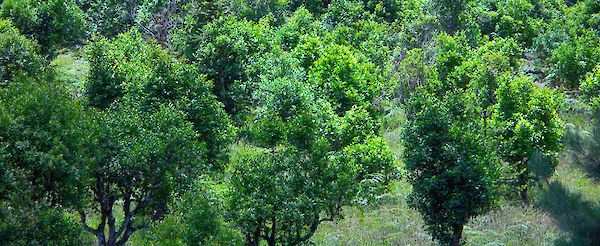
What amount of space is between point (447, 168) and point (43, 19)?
5245 centimetres

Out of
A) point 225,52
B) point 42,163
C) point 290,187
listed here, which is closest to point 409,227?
point 290,187

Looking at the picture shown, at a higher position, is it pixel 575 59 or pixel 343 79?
pixel 343 79

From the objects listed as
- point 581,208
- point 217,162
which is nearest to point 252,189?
point 217,162

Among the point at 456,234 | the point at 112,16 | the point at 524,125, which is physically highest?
the point at 112,16

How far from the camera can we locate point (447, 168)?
33750mm

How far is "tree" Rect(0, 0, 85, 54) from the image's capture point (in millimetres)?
69375

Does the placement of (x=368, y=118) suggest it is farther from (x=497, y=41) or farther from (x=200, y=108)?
(x=497, y=41)

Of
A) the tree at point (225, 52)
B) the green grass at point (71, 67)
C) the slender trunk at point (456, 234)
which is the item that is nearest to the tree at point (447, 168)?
the slender trunk at point (456, 234)

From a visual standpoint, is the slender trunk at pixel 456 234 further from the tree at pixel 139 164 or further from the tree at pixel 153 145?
the tree at pixel 139 164

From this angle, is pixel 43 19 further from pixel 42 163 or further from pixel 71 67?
pixel 42 163

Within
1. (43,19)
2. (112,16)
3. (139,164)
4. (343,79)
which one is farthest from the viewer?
(112,16)

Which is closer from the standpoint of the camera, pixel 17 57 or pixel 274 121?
pixel 274 121

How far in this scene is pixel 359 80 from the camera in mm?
57375

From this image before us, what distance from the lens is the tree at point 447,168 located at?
33.3 meters
